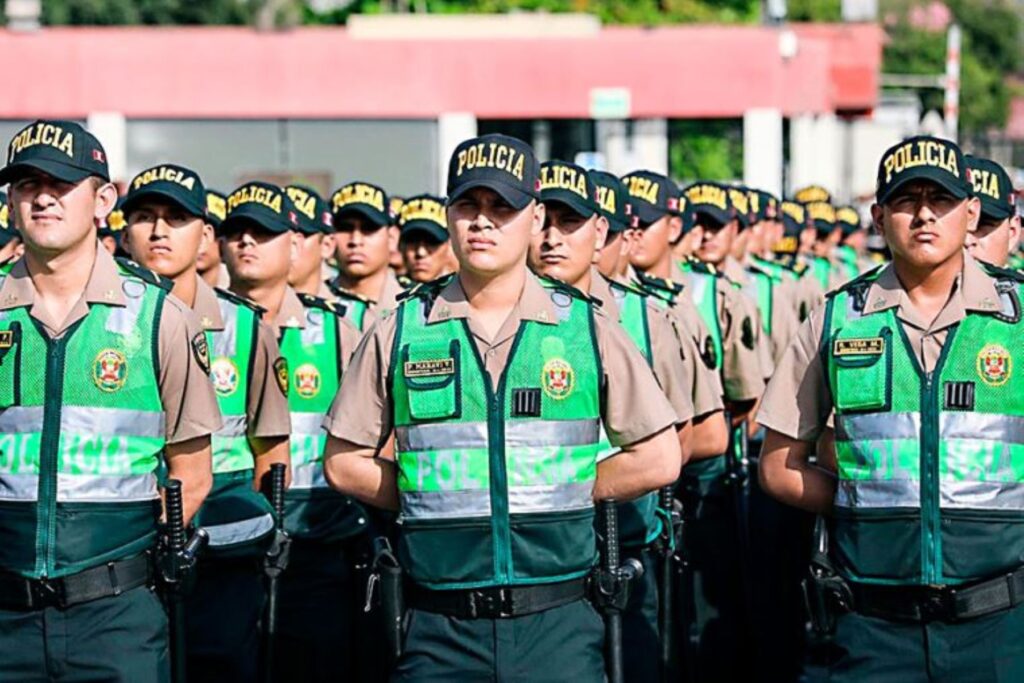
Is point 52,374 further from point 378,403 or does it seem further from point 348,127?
point 348,127

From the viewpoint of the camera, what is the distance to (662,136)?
35.9 meters

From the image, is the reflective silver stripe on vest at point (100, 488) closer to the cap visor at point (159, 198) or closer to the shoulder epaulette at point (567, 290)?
the shoulder epaulette at point (567, 290)

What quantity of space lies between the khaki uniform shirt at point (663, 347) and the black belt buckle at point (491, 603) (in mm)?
2029

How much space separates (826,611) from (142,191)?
342 cm

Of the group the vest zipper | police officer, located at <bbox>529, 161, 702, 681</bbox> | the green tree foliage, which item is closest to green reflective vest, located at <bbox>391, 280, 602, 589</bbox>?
the vest zipper

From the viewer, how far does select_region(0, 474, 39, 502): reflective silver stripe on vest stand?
5.91 metres

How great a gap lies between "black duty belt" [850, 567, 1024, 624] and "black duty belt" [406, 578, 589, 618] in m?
0.95

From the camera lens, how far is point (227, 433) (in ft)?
26.0

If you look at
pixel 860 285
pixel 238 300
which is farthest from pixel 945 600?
pixel 238 300

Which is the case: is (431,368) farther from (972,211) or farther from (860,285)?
(972,211)

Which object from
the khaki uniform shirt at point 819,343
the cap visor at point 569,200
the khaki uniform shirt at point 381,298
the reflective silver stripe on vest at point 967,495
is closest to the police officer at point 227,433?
the cap visor at point 569,200

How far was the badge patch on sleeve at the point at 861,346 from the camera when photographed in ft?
20.2

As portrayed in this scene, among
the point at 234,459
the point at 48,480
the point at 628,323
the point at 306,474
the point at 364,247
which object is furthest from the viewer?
the point at 364,247

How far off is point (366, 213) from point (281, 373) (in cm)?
274
